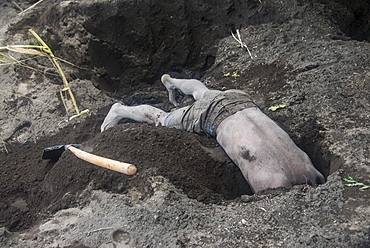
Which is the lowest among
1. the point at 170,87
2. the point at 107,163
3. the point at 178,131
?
the point at 170,87

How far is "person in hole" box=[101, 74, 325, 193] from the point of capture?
9.39 feet

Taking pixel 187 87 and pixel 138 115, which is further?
pixel 187 87

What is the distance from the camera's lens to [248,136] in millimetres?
3084

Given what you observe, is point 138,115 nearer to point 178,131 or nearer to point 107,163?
point 178,131

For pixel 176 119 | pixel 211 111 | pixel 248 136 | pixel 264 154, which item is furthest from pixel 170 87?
pixel 264 154

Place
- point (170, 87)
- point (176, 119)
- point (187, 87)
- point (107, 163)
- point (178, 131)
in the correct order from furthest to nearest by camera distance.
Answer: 1. point (170, 87)
2. point (187, 87)
3. point (176, 119)
4. point (178, 131)
5. point (107, 163)

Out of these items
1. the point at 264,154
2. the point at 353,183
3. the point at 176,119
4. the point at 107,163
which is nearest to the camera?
the point at 353,183

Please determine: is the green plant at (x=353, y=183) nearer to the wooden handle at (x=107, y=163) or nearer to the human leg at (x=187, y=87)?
the wooden handle at (x=107, y=163)

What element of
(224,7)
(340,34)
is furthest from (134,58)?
(340,34)

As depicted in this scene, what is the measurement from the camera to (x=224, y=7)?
17.8ft

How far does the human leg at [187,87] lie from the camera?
13.7 feet

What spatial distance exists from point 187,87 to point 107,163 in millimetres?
1916

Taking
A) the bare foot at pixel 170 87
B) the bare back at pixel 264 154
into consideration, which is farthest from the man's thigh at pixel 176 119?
the bare foot at pixel 170 87

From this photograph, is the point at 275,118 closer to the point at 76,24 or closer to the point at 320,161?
the point at 320,161
